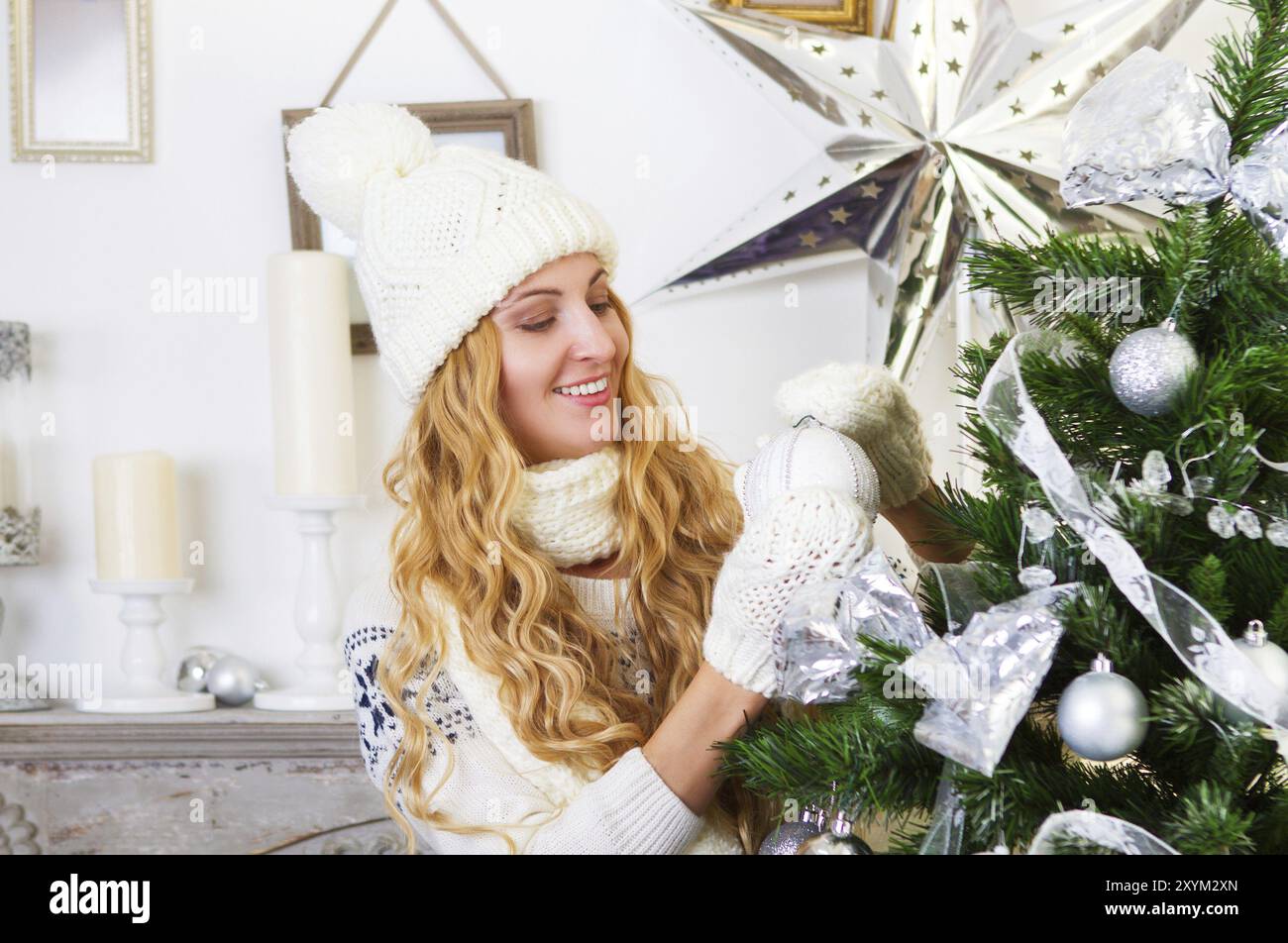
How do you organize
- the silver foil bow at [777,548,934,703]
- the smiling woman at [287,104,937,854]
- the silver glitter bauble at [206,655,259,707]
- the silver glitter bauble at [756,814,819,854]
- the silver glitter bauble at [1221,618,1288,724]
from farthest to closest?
the silver glitter bauble at [206,655,259,707]
the smiling woman at [287,104,937,854]
the silver glitter bauble at [756,814,819,854]
the silver foil bow at [777,548,934,703]
the silver glitter bauble at [1221,618,1288,724]

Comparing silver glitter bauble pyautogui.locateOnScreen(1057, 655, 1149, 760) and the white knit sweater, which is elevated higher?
silver glitter bauble pyautogui.locateOnScreen(1057, 655, 1149, 760)

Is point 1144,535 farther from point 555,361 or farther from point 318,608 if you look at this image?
point 318,608

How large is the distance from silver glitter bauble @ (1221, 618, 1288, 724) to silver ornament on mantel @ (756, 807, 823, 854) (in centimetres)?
27

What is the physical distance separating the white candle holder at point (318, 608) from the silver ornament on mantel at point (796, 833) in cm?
110

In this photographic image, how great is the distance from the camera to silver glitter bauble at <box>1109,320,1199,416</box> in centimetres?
52

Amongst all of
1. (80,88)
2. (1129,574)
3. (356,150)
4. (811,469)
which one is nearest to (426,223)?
(356,150)

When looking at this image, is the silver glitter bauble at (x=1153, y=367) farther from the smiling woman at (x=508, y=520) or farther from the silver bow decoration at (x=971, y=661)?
the smiling woman at (x=508, y=520)

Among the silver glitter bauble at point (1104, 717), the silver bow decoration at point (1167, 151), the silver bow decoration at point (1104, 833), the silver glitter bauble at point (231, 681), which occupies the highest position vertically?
the silver bow decoration at point (1167, 151)

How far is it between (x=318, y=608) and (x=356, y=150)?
74cm

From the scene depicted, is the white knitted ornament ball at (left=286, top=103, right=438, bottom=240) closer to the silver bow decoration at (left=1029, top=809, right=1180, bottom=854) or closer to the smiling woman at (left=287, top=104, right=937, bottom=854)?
the smiling woman at (left=287, top=104, right=937, bottom=854)

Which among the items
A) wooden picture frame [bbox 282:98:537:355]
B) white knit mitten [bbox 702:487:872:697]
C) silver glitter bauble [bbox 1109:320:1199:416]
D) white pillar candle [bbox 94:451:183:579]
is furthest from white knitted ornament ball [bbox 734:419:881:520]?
white pillar candle [bbox 94:451:183:579]

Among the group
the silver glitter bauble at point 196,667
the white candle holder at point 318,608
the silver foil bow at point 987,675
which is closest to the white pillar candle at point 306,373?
the white candle holder at point 318,608

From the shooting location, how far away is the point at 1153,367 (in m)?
0.52

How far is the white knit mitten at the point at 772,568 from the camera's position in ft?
2.29
